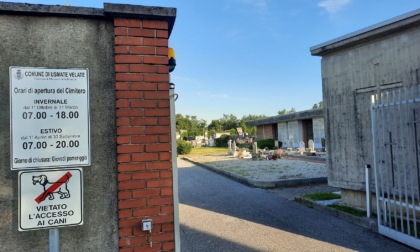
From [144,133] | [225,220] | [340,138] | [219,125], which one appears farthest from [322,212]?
[219,125]

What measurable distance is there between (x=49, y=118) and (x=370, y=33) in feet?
21.1

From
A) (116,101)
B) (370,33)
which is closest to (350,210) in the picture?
(370,33)

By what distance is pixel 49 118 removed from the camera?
2773 millimetres

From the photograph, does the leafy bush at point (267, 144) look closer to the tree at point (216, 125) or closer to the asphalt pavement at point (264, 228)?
the asphalt pavement at point (264, 228)

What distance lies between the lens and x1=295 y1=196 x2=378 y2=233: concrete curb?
5.95 m

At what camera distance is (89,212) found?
2.86m

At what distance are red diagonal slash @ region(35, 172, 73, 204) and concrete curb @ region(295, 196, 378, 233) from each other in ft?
18.0

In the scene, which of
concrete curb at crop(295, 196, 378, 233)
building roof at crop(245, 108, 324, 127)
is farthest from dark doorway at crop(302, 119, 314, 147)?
concrete curb at crop(295, 196, 378, 233)

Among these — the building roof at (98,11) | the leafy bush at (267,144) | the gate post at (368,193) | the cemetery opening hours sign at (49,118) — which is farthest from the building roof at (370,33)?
the leafy bush at (267,144)

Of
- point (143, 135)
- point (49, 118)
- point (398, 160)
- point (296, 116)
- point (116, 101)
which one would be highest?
point (296, 116)

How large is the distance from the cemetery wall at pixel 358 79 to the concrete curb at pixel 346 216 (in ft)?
2.25

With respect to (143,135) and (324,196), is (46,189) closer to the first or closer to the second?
(143,135)

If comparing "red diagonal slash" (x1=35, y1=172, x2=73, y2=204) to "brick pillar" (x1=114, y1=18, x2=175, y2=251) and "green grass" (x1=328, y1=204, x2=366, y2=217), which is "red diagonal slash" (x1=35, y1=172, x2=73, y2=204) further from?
"green grass" (x1=328, y1=204, x2=366, y2=217)

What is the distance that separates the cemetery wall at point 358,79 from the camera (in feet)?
19.9
